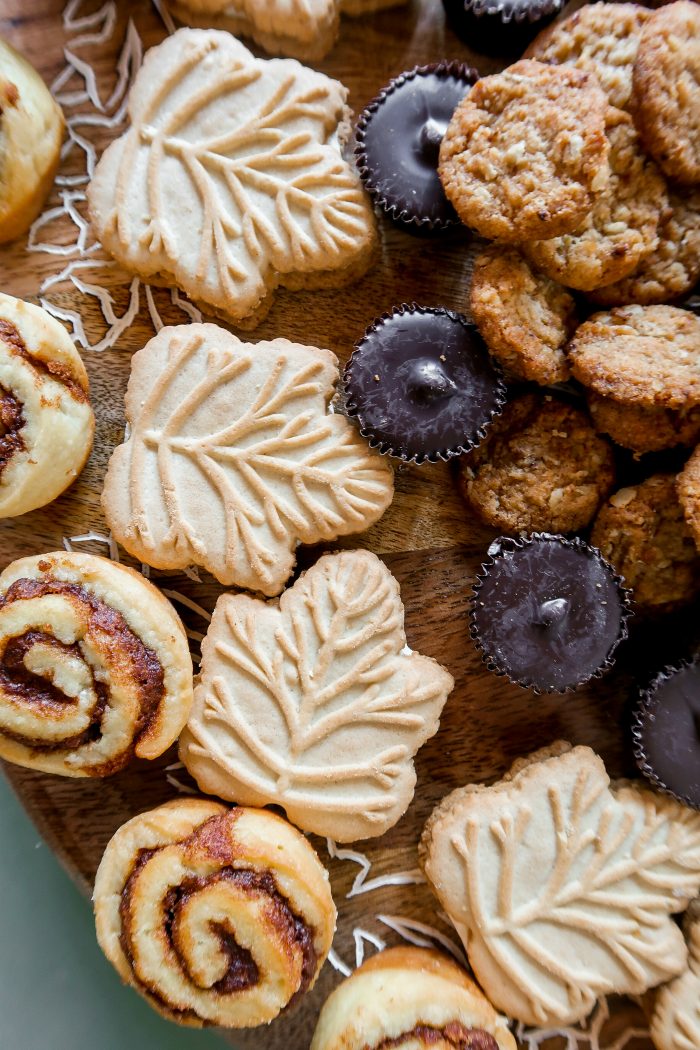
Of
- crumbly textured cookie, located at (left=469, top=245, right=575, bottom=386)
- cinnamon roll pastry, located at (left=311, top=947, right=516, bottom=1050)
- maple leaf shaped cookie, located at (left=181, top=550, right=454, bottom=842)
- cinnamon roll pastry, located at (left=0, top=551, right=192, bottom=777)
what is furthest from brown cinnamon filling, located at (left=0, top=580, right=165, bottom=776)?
crumbly textured cookie, located at (left=469, top=245, right=575, bottom=386)

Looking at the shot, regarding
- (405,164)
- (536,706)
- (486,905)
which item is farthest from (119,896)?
(405,164)

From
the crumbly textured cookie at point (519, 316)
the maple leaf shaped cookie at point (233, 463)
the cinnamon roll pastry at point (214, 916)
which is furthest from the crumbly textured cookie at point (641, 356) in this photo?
the cinnamon roll pastry at point (214, 916)

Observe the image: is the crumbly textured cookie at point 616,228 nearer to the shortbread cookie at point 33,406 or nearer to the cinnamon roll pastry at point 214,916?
the shortbread cookie at point 33,406

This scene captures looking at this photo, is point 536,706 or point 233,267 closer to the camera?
point 233,267

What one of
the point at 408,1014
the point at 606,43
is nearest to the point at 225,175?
the point at 606,43

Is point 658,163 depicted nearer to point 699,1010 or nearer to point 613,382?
point 613,382

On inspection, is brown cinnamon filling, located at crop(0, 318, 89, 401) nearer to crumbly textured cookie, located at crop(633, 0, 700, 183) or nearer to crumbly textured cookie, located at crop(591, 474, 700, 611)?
crumbly textured cookie, located at crop(591, 474, 700, 611)

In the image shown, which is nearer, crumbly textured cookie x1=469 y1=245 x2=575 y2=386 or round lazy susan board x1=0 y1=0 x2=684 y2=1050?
crumbly textured cookie x1=469 y1=245 x2=575 y2=386
